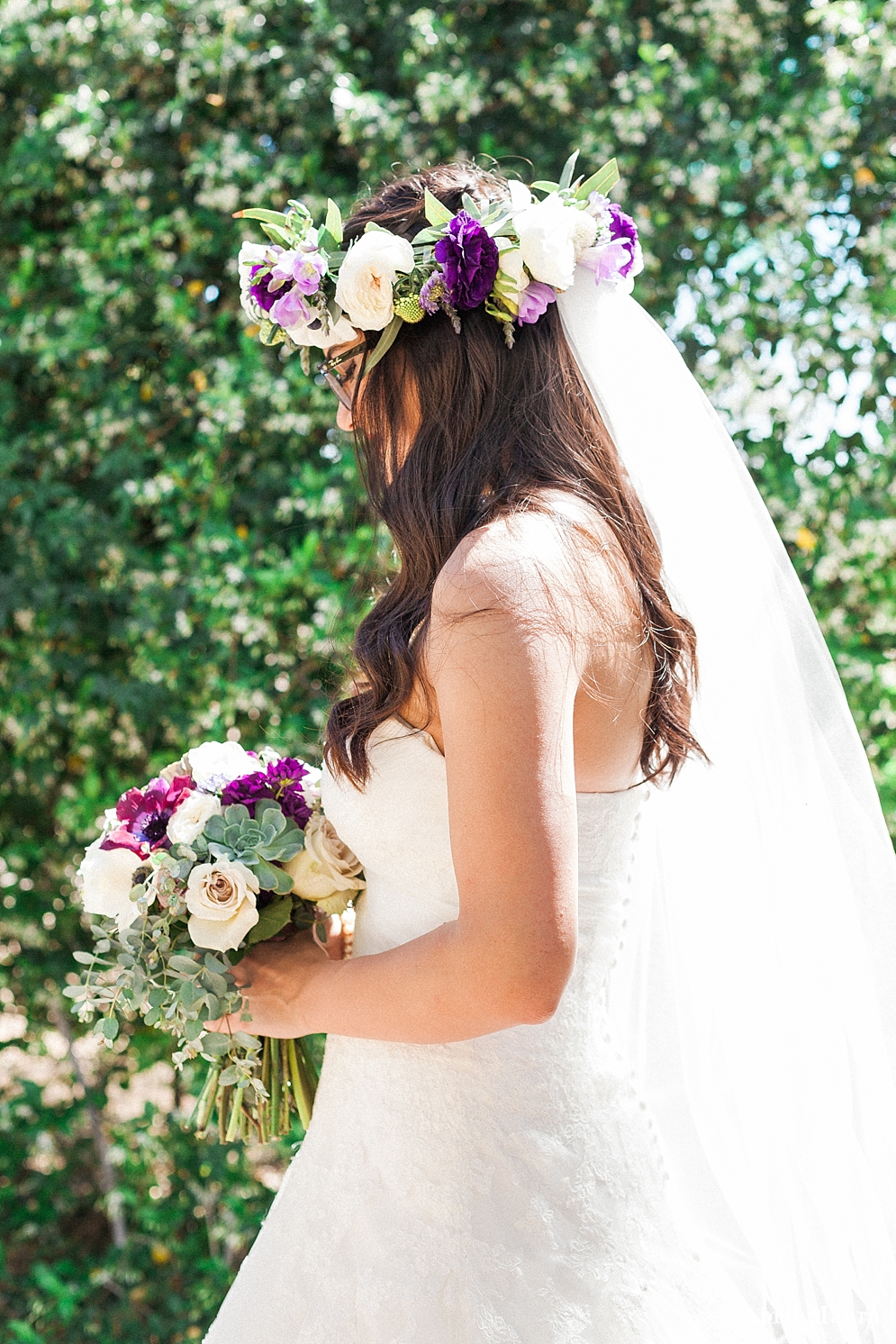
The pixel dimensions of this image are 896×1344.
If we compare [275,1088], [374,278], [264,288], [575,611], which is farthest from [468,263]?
[275,1088]

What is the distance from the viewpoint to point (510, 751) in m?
1.19

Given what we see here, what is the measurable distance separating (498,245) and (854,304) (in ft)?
5.39

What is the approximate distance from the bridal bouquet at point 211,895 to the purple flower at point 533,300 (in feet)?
2.53

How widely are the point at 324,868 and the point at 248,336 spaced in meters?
1.71

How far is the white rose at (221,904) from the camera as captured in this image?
1556mm

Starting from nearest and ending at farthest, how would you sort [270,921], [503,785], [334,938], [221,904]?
[503,785] → [221,904] → [270,921] → [334,938]

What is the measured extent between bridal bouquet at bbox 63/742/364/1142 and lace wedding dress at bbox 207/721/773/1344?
107mm

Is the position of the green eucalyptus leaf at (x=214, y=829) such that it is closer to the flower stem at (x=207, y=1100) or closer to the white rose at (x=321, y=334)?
the flower stem at (x=207, y=1100)

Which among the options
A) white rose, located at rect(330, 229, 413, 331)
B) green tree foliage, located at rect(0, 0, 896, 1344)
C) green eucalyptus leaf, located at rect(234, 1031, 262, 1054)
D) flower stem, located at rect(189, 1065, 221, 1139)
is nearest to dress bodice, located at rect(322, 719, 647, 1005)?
green eucalyptus leaf, located at rect(234, 1031, 262, 1054)

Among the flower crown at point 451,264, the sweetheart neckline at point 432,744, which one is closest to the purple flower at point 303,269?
the flower crown at point 451,264

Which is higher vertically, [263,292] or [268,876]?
[263,292]

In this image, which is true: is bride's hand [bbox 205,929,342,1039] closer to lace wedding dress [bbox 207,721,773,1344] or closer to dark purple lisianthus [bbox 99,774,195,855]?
lace wedding dress [bbox 207,721,773,1344]

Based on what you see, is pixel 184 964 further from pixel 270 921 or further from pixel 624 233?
pixel 624 233

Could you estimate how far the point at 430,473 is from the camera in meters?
1.48
